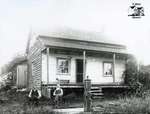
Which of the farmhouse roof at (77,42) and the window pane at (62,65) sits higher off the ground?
the farmhouse roof at (77,42)

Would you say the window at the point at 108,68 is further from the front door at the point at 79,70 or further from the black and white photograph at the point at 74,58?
the front door at the point at 79,70

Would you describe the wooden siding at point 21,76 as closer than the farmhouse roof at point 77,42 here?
No

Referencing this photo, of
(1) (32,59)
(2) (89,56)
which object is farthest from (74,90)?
(1) (32,59)

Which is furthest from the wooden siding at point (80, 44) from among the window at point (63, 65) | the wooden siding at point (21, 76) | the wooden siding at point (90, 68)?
the wooden siding at point (21, 76)

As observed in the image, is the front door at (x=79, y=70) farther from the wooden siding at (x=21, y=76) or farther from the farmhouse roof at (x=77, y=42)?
the wooden siding at (x=21, y=76)

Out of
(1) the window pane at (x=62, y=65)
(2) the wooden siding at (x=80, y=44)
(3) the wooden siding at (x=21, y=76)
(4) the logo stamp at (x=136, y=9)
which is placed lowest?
(3) the wooden siding at (x=21, y=76)

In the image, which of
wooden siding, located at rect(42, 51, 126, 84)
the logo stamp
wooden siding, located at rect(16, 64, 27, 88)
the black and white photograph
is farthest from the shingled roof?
the logo stamp

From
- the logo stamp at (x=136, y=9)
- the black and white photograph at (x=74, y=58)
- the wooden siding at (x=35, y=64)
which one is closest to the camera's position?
the black and white photograph at (x=74, y=58)

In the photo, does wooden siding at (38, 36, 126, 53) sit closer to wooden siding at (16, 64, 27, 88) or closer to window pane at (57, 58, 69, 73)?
window pane at (57, 58, 69, 73)

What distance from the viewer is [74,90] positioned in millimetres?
13758

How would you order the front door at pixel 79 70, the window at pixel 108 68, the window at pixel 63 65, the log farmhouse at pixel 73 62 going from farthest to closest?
1. the window at pixel 108 68
2. the front door at pixel 79 70
3. the window at pixel 63 65
4. the log farmhouse at pixel 73 62

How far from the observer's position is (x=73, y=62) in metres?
14.8

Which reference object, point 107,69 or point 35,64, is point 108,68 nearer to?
point 107,69

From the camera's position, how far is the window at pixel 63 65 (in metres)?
14.2
